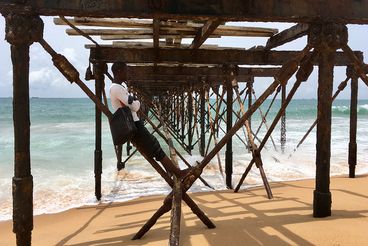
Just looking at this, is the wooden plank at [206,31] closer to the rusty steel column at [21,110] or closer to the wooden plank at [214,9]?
the wooden plank at [214,9]

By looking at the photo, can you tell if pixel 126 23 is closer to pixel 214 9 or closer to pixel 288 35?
pixel 214 9

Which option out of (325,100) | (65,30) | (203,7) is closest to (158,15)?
(203,7)

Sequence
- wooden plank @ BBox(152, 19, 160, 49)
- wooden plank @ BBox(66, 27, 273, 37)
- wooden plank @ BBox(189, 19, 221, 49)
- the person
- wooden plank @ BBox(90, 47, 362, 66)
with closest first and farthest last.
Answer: the person < wooden plank @ BBox(189, 19, 221, 49) < wooden plank @ BBox(152, 19, 160, 49) < wooden plank @ BBox(66, 27, 273, 37) < wooden plank @ BBox(90, 47, 362, 66)

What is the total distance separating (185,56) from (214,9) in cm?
318

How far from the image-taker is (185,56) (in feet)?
22.1

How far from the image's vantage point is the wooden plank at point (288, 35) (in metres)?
5.12

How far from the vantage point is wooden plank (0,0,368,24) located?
3.32 metres

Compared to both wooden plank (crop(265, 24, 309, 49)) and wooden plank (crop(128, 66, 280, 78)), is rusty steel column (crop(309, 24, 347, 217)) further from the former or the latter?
wooden plank (crop(128, 66, 280, 78))

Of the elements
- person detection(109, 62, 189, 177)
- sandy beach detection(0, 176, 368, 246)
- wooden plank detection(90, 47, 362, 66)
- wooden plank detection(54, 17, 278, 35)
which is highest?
wooden plank detection(54, 17, 278, 35)

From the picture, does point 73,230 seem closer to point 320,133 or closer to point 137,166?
point 320,133

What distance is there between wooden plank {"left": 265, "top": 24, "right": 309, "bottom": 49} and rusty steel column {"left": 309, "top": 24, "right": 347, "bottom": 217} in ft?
3.10

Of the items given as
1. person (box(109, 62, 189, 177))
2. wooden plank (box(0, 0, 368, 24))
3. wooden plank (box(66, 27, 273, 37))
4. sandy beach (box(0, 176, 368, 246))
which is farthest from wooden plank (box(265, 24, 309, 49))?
person (box(109, 62, 189, 177))

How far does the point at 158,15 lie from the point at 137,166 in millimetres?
9405

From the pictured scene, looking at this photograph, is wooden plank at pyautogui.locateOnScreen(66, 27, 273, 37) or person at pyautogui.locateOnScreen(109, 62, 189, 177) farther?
wooden plank at pyautogui.locateOnScreen(66, 27, 273, 37)
